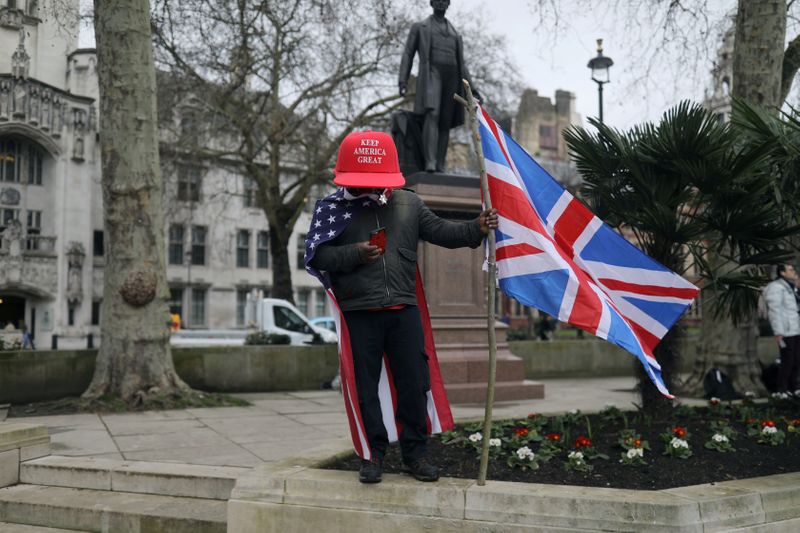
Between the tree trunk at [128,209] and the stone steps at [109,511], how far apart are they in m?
4.01

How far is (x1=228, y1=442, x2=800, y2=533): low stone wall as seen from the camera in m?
3.60

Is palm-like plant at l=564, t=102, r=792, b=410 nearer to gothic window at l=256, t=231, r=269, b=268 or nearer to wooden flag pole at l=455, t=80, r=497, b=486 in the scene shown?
wooden flag pole at l=455, t=80, r=497, b=486

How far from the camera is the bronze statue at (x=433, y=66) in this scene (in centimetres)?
1013

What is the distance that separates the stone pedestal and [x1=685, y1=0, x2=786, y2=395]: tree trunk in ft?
9.09

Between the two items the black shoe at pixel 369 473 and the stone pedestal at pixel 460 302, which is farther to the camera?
the stone pedestal at pixel 460 302

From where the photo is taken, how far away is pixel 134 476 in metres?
5.23

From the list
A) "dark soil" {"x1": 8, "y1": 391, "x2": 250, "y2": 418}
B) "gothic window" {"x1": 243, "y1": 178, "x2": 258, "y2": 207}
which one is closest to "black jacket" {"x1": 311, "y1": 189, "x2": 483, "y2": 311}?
"dark soil" {"x1": 8, "y1": 391, "x2": 250, "y2": 418}

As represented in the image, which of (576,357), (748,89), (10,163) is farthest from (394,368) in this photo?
(10,163)

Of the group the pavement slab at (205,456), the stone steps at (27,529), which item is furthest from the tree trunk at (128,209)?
the stone steps at (27,529)

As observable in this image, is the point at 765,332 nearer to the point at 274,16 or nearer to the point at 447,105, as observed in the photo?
the point at 447,105

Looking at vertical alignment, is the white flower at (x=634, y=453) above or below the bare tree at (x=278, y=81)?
below

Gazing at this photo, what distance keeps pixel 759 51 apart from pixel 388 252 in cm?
831

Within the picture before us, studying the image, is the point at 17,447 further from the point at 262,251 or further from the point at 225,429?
the point at 262,251

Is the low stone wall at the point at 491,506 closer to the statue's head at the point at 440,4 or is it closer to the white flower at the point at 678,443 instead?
the white flower at the point at 678,443
